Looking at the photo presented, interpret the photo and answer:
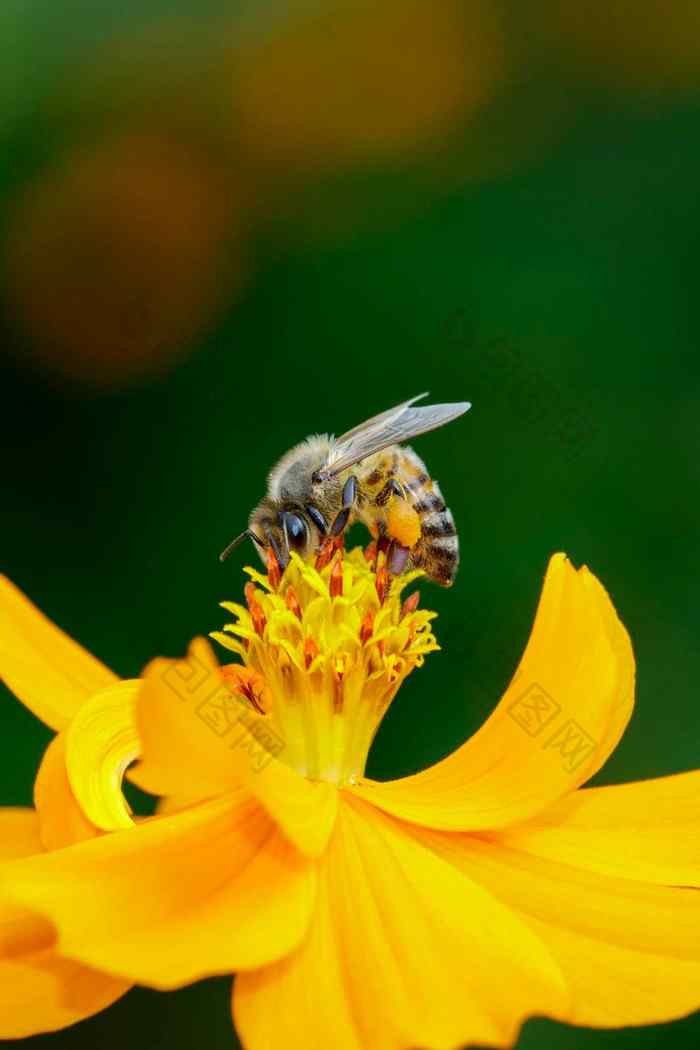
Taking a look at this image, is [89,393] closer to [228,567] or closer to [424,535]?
[228,567]

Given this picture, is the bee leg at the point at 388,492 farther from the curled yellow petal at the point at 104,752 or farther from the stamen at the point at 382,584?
the curled yellow petal at the point at 104,752

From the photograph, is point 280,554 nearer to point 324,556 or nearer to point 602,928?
point 324,556

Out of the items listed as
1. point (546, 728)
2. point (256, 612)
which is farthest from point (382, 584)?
point (546, 728)

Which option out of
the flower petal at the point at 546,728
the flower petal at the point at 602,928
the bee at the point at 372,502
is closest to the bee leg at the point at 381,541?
the bee at the point at 372,502

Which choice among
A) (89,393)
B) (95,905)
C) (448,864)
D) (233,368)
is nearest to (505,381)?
→ (233,368)

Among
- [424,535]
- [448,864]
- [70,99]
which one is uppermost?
[70,99]
